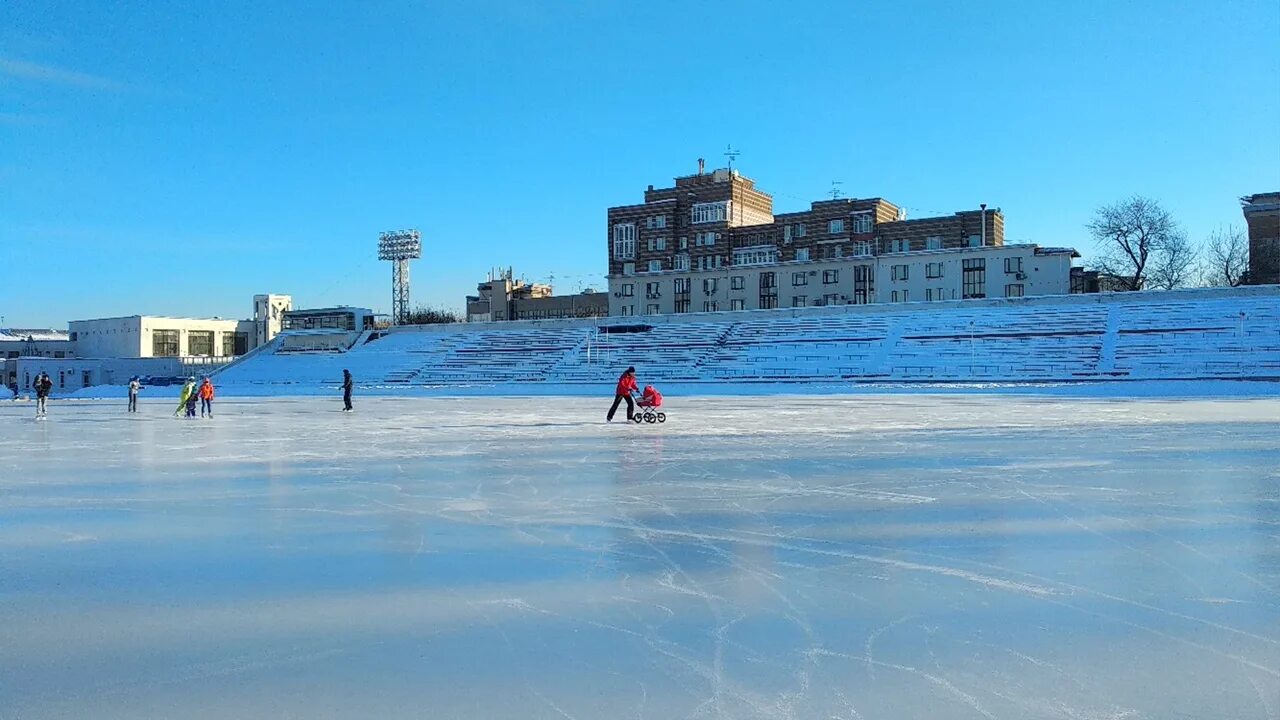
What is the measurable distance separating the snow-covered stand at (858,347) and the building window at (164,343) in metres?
18.1

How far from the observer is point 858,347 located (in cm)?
4784

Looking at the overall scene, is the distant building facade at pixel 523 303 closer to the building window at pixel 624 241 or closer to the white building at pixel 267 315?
the building window at pixel 624 241

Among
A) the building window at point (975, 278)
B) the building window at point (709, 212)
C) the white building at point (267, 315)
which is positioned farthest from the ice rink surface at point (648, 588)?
the white building at point (267, 315)

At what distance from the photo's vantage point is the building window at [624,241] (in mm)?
75312

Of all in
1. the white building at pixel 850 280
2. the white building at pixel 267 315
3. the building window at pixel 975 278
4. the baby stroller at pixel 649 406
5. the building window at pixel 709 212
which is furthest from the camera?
the white building at pixel 267 315

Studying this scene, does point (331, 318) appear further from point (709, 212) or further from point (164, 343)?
point (709, 212)

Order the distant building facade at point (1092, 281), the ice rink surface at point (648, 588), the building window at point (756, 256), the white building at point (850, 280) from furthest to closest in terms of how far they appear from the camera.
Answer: the building window at point (756, 256), the distant building facade at point (1092, 281), the white building at point (850, 280), the ice rink surface at point (648, 588)

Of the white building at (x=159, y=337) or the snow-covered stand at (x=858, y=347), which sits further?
the white building at (x=159, y=337)

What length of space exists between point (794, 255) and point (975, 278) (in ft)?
48.1

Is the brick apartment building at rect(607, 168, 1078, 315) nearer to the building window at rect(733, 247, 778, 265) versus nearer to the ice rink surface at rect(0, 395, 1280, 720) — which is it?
the building window at rect(733, 247, 778, 265)

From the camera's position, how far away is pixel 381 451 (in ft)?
46.3

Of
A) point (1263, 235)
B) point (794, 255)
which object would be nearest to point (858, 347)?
point (794, 255)

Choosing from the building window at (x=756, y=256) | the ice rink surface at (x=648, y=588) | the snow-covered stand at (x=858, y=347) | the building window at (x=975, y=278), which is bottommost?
the ice rink surface at (x=648, y=588)

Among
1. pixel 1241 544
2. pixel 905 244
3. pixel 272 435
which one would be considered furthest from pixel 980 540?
pixel 905 244
